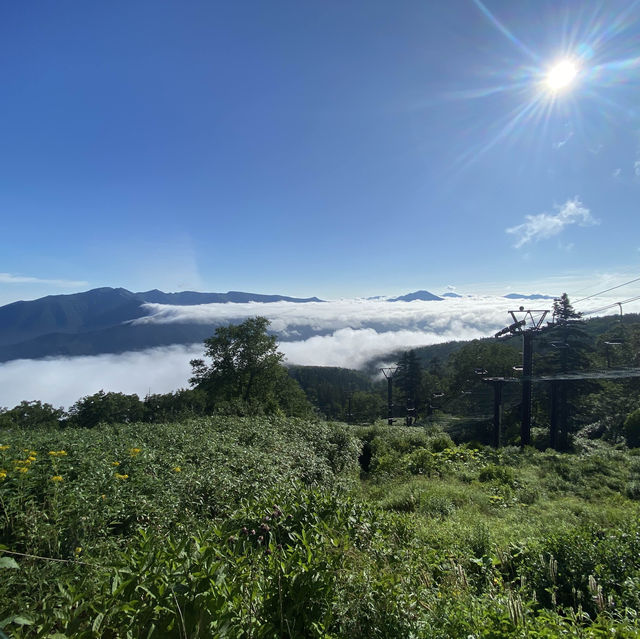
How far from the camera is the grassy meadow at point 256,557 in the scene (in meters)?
Result: 2.23

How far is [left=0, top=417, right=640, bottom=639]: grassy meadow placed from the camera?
87.7 inches

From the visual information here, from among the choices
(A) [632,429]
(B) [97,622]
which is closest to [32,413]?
(B) [97,622]

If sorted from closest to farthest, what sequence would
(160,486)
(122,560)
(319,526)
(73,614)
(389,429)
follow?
(73,614) → (122,560) → (319,526) → (160,486) → (389,429)

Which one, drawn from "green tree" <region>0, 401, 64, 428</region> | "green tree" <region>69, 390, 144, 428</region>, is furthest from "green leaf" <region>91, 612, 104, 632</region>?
"green tree" <region>69, 390, 144, 428</region>

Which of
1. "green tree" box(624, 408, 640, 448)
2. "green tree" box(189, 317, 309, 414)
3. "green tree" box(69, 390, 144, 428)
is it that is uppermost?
"green tree" box(189, 317, 309, 414)

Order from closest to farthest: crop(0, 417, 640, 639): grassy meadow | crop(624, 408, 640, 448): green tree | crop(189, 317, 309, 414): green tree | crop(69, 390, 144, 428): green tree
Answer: crop(0, 417, 640, 639): grassy meadow → crop(624, 408, 640, 448): green tree → crop(189, 317, 309, 414): green tree → crop(69, 390, 144, 428): green tree

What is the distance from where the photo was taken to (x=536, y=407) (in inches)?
1480

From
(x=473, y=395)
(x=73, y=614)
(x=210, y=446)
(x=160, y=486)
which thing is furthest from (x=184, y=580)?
(x=473, y=395)

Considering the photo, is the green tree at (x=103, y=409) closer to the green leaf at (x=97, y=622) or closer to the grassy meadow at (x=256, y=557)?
the grassy meadow at (x=256, y=557)

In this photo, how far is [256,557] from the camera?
3.10m

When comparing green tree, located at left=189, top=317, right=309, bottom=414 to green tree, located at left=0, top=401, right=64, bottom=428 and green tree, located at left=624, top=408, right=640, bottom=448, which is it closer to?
green tree, located at left=0, top=401, right=64, bottom=428

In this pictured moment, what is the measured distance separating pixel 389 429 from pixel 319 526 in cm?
1851

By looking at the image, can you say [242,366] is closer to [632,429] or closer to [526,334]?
[526,334]

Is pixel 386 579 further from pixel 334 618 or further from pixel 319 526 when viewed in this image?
pixel 319 526
